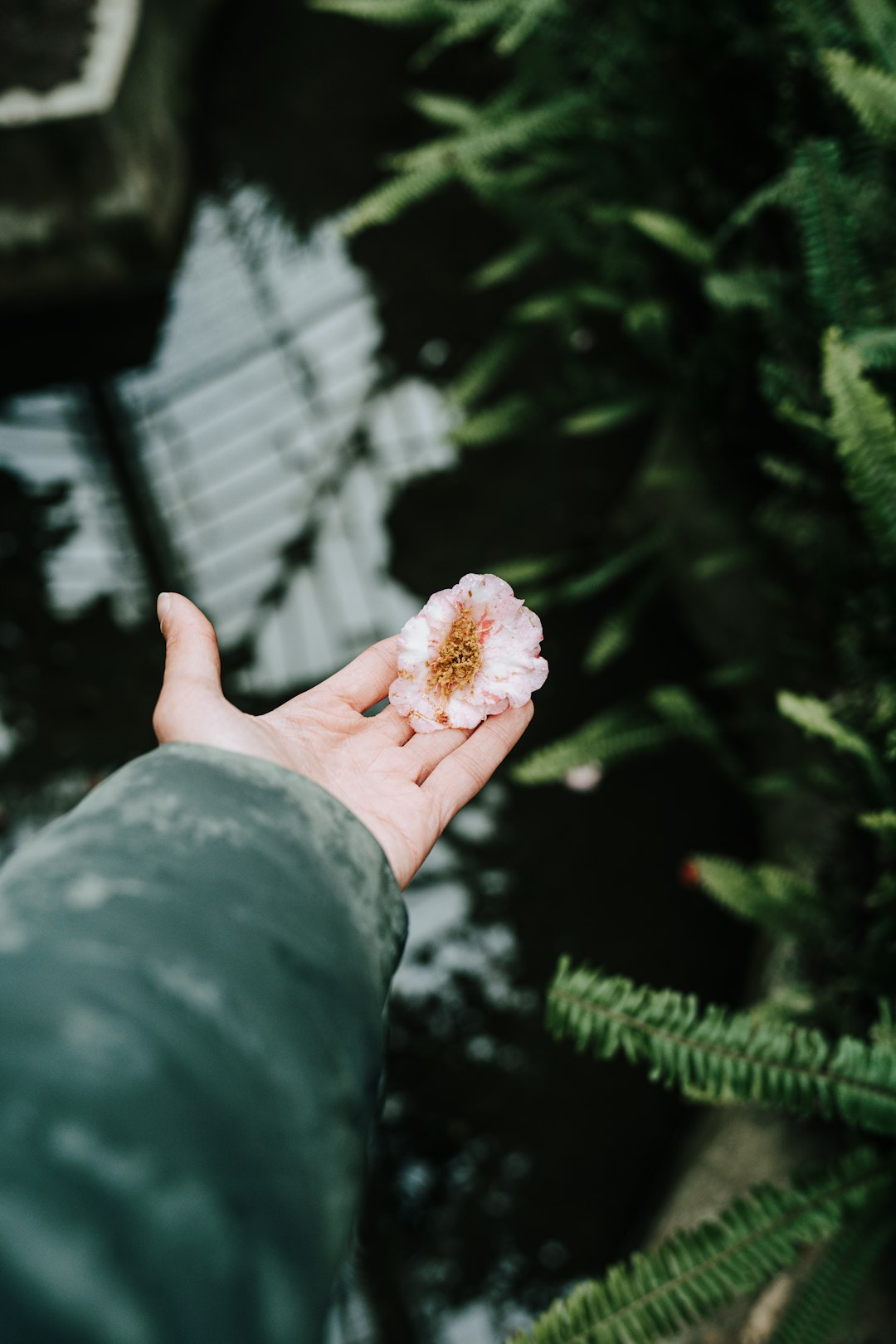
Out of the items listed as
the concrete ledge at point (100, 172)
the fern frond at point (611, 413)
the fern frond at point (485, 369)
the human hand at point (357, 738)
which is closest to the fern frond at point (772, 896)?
the human hand at point (357, 738)

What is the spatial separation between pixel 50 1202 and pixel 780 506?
5.18 ft

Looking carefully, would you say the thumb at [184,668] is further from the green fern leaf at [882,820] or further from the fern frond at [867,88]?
the fern frond at [867,88]

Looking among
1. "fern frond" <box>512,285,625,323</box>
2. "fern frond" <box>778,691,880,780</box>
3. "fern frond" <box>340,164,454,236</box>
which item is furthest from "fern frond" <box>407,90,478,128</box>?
"fern frond" <box>778,691,880,780</box>

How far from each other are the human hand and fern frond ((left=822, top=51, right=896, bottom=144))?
111cm

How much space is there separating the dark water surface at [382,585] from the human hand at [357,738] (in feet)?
3.31

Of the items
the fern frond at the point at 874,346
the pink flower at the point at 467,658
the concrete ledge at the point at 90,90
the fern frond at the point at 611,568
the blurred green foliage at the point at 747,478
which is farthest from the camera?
the concrete ledge at the point at 90,90

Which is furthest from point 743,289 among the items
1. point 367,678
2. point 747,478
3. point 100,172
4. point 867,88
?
point 100,172

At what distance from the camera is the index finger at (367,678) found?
3.86 ft

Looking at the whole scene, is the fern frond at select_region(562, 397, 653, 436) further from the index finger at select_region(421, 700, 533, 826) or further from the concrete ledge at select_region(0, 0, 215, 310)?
the concrete ledge at select_region(0, 0, 215, 310)

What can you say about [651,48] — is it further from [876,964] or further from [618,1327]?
[618,1327]

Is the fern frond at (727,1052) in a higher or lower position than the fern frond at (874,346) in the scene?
lower

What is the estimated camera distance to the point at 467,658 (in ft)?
3.93

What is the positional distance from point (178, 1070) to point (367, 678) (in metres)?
0.70

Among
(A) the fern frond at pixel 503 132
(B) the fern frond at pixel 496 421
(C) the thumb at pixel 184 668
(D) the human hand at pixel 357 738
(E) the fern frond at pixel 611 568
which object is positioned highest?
(A) the fern frond at pixel 503 132
